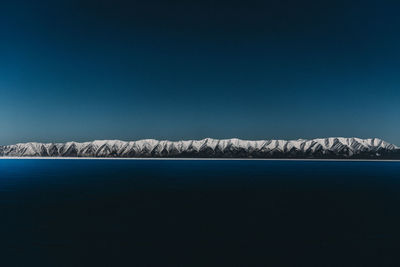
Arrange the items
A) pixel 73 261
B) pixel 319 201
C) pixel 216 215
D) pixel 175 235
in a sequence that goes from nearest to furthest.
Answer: pixel 73 261, pixel 175 235, pixel 216 215, pixel 319 201

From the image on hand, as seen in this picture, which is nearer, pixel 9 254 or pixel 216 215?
pixel 9 254

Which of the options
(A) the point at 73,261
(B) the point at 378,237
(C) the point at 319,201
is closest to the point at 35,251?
(A) the point at 73,261

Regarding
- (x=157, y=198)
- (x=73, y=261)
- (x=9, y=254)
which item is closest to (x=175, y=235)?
(x=73, y=261)

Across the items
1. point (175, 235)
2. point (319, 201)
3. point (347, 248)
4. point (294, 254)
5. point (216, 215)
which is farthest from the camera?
point (319, 201)

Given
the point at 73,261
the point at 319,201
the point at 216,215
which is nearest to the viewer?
the point at 73,261

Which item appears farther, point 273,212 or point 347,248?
point 273,212

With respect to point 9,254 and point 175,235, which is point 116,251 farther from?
point 9,254

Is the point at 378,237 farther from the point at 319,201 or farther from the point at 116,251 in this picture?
the point at 116,251

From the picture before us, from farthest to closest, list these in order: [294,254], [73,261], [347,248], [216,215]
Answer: [216,215], [347,248], [294,254], [73,261]
